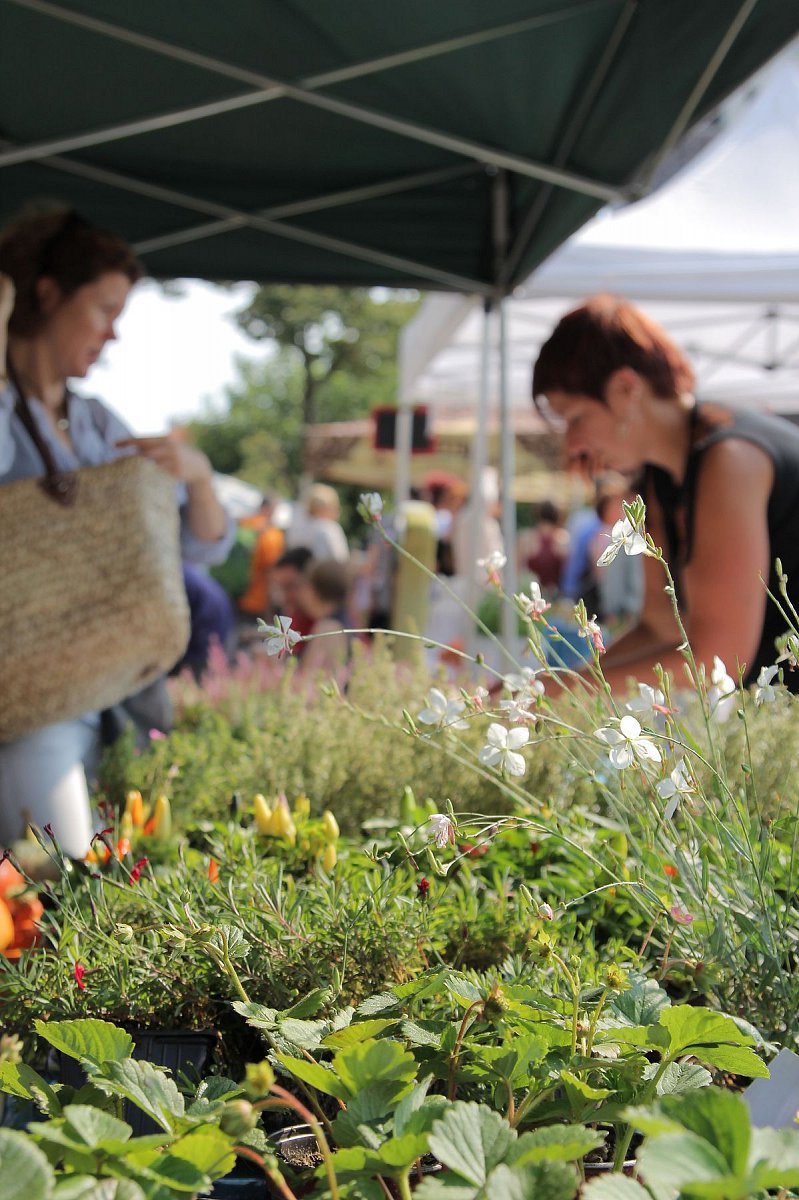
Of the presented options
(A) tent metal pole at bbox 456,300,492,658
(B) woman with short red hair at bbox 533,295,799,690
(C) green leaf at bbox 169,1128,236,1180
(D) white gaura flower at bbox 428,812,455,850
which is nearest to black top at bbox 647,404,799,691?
(B) woman with short red hair at bbox 533,295,799,690

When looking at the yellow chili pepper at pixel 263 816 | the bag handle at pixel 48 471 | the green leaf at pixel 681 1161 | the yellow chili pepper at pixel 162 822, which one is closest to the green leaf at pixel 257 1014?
the green leaf at pixel 681 1161

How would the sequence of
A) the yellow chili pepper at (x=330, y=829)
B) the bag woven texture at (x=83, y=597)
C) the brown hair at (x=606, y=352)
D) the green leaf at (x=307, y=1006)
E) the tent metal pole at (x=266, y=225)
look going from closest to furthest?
the green leaf at (x=307, y=1006)
the yellow chili pepper at (x=330, y=829)
the bag woven texture at (x=83, y=597)
the brown hair at (x=606, y=352)
the tent metal pole at (x=266, y=225)

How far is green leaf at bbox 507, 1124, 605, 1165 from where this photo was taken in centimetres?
55

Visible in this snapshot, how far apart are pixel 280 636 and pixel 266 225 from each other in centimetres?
294

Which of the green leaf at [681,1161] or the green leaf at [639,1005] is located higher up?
the green leaf at [681,1161]

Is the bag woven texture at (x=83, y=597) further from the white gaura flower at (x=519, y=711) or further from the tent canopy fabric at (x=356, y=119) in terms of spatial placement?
the white gaura flower at (x=519, y=711)

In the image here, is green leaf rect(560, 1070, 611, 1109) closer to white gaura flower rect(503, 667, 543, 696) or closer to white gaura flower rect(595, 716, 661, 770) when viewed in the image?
white gaura flower rect(595, 716, 661, 770)

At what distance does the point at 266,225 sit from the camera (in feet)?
11.8

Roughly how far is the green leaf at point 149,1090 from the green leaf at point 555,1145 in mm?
201

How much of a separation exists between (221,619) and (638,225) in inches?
114

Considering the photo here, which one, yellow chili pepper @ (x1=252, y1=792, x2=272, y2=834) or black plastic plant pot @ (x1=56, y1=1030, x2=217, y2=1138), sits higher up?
yellow chili pepper @ (x1=252, y1=792, x2=272, y2=834)

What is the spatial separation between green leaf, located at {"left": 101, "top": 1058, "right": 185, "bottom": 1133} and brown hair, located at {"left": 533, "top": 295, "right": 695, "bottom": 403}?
1721 mm

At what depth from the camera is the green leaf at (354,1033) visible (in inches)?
28.9

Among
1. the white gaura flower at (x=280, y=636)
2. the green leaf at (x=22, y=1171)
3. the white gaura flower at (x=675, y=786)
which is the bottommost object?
the green leaf at (x=22, y=1171)
